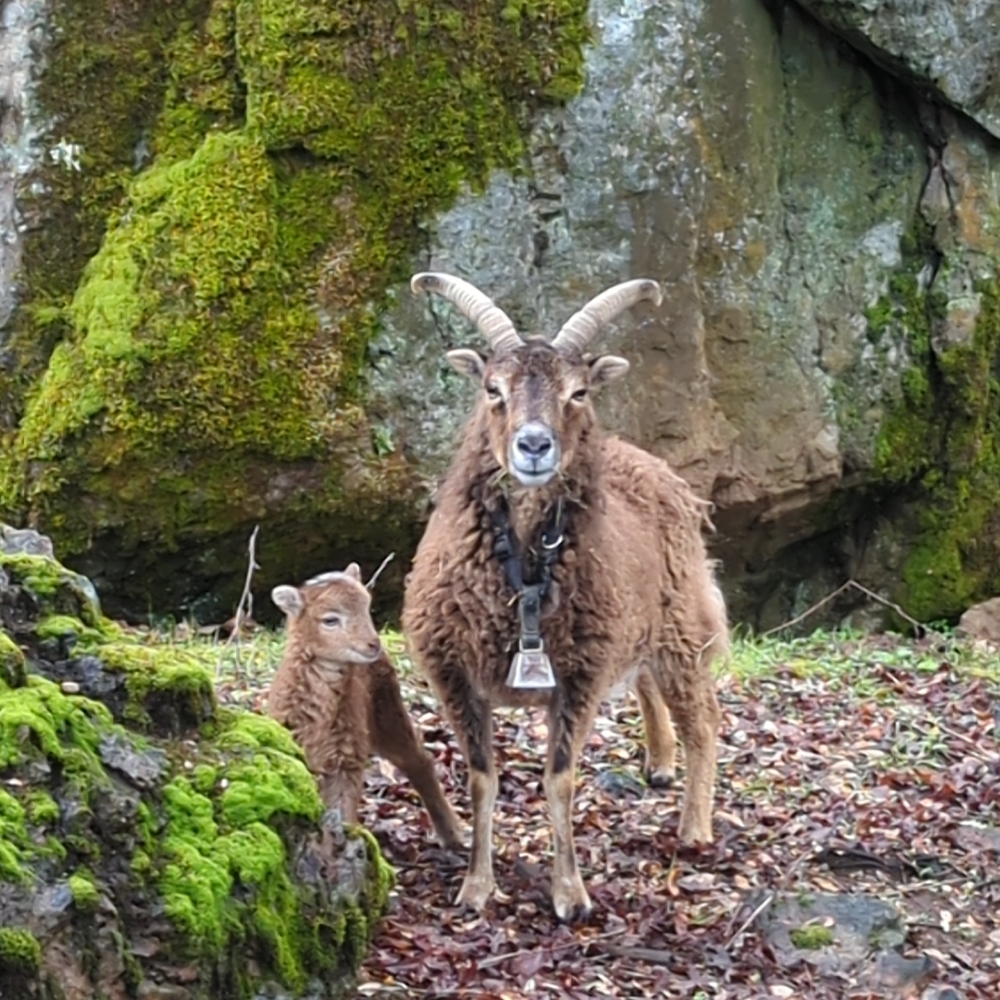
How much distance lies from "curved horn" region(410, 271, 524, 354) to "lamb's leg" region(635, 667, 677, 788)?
74.2 inches

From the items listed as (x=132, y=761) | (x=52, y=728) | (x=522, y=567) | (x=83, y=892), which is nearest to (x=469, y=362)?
(x=522, y=567)

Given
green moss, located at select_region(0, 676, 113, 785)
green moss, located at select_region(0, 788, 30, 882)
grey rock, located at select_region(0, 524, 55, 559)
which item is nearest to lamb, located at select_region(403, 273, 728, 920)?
grey rock, located at select_region(0, 524, 55, 559)

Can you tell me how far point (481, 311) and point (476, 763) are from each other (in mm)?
1688

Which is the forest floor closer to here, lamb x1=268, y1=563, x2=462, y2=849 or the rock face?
lamb x1=268, y1=563, x2=462, y2=849

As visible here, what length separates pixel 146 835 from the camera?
4797 mm

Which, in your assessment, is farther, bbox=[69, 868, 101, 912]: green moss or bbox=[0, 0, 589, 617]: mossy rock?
bbox=[0, 0, 589, 617]: mossy rock

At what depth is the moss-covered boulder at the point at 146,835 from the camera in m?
4.48

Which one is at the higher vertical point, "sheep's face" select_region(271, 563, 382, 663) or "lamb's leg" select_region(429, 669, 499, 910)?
"sheep's face" select_region(271, 563, 382, 663)

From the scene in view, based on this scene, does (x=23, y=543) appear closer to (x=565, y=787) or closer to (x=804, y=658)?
(x=565, y=787)

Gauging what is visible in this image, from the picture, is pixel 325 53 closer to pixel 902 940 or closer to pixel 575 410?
pixel 575 410

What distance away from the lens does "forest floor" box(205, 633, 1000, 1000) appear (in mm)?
6254

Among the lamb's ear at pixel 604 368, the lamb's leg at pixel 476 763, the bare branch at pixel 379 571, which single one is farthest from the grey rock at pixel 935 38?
the lamb's leg at pixel 476 763

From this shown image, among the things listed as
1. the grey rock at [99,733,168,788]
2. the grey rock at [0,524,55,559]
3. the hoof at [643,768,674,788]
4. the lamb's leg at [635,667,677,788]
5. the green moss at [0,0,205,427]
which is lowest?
the hoof at [643,768,674,788]

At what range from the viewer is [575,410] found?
7.07 meters
